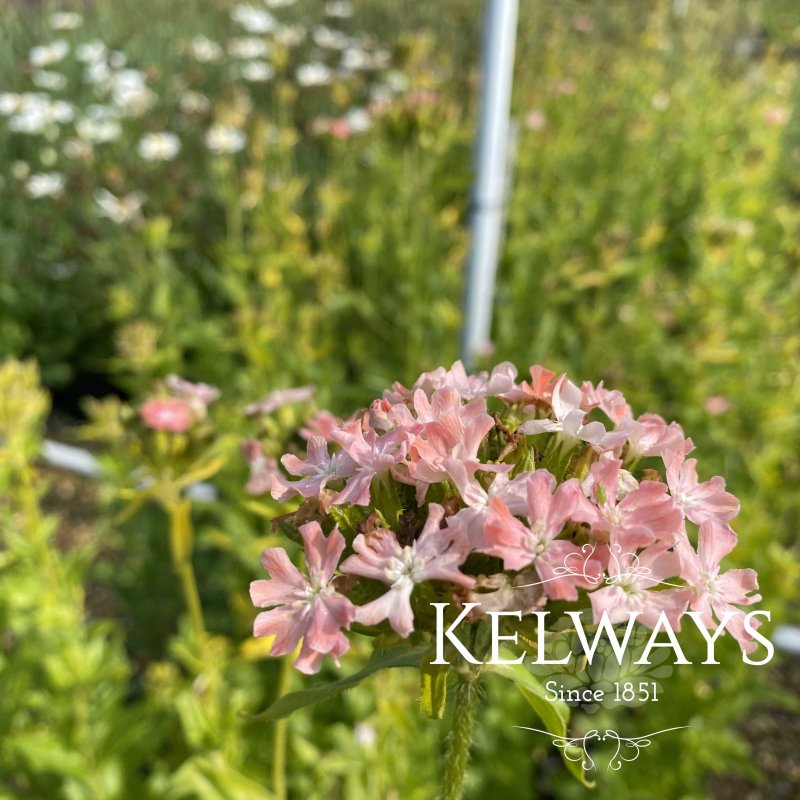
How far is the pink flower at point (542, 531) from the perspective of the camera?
486 millimetres

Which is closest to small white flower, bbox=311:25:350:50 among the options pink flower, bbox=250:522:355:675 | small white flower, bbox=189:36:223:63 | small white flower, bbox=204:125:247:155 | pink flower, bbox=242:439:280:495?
small white flower, bbox=189:36:223:63

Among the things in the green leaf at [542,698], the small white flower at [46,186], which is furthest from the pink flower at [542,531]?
the small white flower at [46,186]

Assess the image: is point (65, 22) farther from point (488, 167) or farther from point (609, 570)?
point (609, 570)

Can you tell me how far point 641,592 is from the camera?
0.52 meters

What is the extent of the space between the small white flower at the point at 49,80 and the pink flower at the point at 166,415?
128 inches

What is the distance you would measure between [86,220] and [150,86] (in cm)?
91

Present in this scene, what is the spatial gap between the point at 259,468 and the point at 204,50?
377 cm

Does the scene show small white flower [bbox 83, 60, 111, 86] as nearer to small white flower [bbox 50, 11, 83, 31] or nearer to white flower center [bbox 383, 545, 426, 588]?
small white flower [bbox 50, 11, 83, 31]

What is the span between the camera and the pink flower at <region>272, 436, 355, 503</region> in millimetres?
584

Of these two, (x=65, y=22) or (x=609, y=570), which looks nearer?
(x=609, y=570)

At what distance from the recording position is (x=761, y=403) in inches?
81.2

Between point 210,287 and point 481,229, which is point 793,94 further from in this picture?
point 210,287

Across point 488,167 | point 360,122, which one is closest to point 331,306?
point 488,167

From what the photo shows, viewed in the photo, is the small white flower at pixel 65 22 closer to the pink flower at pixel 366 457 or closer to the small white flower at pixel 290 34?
the small white flower at pixel 290 34
